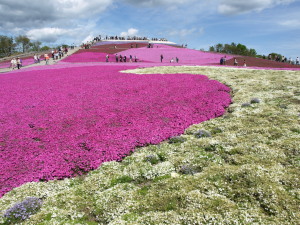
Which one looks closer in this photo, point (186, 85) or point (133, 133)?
point (133, 133)

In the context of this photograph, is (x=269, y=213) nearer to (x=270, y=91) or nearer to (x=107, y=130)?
(x=107, y=130)

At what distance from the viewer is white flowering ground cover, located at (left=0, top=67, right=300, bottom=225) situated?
25.6 feet

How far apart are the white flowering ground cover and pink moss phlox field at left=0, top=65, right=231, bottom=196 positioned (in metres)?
1.24

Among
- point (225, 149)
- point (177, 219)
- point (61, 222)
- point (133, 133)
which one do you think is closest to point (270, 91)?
point (225, 149)

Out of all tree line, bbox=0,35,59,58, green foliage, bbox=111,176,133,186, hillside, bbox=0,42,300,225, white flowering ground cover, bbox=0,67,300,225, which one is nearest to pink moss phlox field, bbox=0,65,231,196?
hillside, bbox=0,42,300,225

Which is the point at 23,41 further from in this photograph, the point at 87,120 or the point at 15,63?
the point at 87,120

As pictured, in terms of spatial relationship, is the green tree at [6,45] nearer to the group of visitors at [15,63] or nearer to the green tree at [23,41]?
the green tree at [23,41]

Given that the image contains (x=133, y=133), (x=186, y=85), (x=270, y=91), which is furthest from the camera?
(x=186, y=85)

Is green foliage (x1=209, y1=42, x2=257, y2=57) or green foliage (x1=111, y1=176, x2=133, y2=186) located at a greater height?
green foliage (x1=209, y1=42, x2=257, y2=57)

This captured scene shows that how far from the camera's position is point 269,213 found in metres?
7.66

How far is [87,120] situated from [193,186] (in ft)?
37.7

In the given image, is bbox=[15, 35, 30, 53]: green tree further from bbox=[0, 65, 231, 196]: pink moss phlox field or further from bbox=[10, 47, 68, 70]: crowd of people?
bbox=[0, 65, 231, 196]: pink moss phlox field

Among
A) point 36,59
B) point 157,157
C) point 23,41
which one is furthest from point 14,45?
point 157,157

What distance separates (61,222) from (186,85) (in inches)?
912
